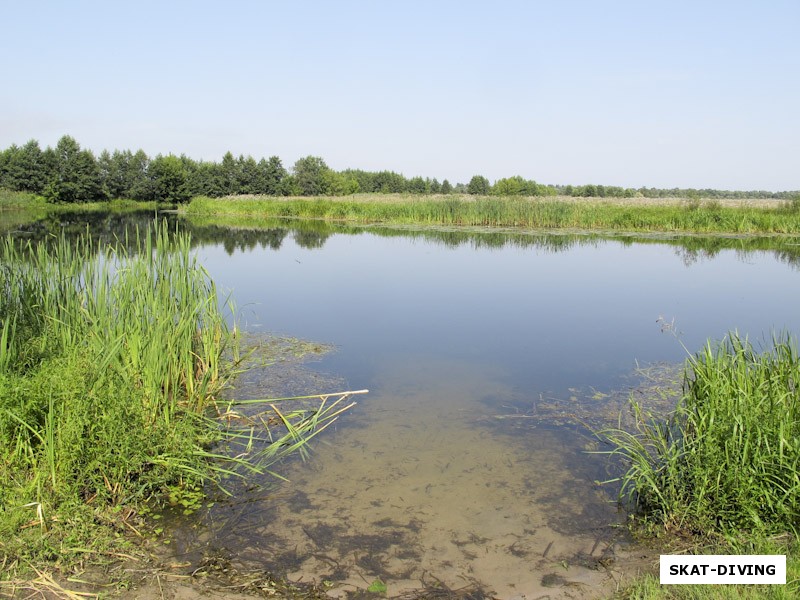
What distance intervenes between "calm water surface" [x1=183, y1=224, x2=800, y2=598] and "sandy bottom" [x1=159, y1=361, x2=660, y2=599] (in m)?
0.01

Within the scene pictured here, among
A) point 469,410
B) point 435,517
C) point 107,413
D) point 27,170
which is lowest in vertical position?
point 435,517

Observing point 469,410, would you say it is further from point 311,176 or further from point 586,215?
point 311,176

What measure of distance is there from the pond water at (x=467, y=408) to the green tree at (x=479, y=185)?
67149 mm

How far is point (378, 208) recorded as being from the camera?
105ft

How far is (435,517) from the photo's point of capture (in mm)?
3873

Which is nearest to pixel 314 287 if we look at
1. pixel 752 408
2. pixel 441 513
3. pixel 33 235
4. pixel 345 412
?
pixel 345 412

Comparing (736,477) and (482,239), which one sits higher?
(482,239)

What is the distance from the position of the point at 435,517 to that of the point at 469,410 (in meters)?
1.94

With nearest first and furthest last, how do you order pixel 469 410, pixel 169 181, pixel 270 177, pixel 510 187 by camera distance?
pixel 469 410 → pixel 169 181 → pixel 270 177 → pixel 510 187

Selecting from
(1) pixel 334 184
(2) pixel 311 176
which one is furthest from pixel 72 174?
(1) pixel 334 184

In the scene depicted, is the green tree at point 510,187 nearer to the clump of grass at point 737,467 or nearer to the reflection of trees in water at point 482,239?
the reflection of trees in water at point 482,239

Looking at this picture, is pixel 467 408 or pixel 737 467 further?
pixel 467 408

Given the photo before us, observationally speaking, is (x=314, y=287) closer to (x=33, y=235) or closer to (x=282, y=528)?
(x=282, y=528)

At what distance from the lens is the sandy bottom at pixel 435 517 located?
3.29 meters
